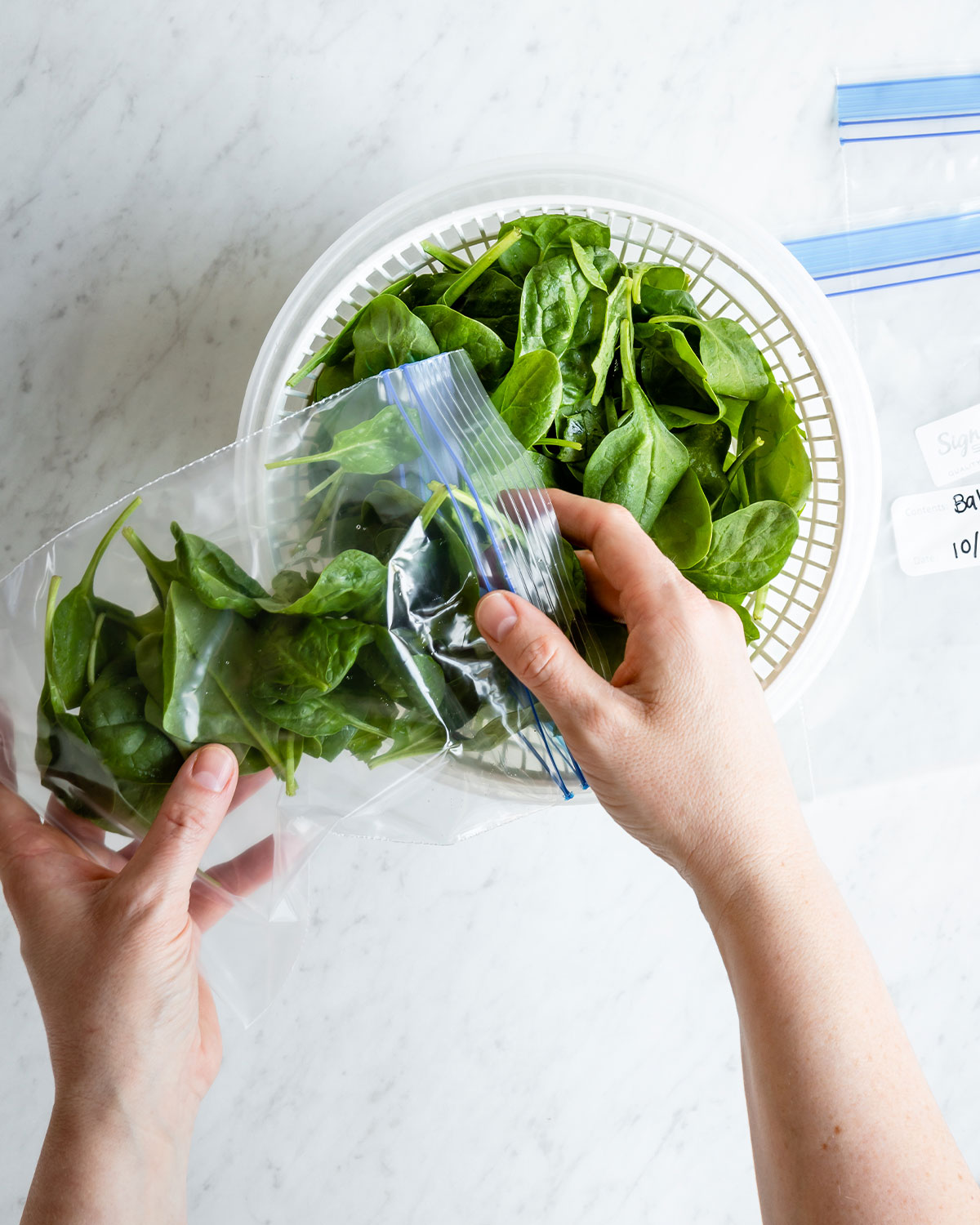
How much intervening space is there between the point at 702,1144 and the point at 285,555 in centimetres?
71

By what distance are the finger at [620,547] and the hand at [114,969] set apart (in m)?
0.21

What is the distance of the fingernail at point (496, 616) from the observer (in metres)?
0.43

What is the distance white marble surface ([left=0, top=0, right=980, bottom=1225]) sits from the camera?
0.73 metres

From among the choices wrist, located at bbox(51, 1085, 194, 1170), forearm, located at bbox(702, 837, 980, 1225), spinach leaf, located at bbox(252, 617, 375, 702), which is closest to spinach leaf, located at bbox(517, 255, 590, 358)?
spinach leaf, located at bbox(252, 617, 375, 702)

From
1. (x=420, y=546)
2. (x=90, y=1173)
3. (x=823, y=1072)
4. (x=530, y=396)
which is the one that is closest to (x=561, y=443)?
(x=530, y=396)

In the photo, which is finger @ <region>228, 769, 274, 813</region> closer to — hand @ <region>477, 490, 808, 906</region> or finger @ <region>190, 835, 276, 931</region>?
finger @ <region>190, 835, 276, 931</region>

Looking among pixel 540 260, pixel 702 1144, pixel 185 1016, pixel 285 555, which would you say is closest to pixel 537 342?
pixel 540 260

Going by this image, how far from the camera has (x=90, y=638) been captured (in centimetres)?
43

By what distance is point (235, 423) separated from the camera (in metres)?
0.75

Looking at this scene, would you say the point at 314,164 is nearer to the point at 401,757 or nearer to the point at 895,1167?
the point at 401,757

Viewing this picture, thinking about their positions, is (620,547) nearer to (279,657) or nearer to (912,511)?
(279,657)

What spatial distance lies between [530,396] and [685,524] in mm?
122

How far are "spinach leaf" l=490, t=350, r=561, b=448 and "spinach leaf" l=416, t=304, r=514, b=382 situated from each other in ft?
0.10

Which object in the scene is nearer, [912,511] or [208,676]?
[208,676]
